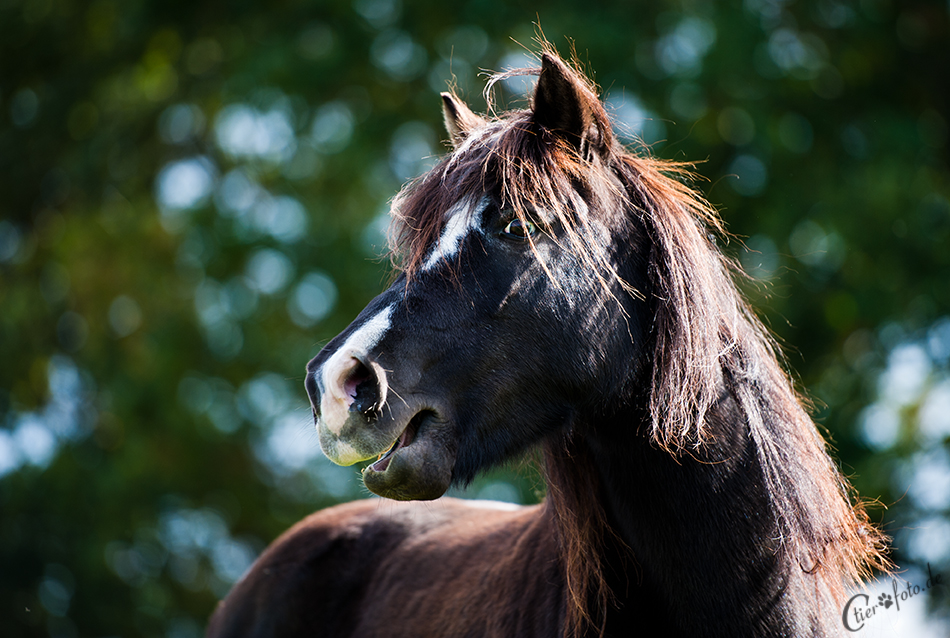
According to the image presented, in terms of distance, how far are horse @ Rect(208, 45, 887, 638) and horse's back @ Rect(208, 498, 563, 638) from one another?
60cm

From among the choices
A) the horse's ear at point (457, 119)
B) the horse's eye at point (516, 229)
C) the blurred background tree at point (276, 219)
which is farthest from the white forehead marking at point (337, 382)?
the blurred background tree at point (276, 219)

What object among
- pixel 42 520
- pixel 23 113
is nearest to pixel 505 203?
pixel 42 520

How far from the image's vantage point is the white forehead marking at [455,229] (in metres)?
2.40

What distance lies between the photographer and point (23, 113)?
13.1m

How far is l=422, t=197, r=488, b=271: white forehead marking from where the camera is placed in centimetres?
240

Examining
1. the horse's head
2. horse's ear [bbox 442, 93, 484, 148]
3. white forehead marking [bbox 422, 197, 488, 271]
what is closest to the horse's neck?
the horse's head

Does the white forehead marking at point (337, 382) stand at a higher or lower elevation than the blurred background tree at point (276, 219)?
higher

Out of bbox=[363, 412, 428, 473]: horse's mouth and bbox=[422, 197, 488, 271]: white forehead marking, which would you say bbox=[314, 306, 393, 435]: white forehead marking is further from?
bbox=[422, 197, 488, 271]: white forehead marking

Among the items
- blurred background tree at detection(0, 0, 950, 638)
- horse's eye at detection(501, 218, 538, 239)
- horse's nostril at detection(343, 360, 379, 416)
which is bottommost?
blurred background tree at detection(0, 0, 950, 638)

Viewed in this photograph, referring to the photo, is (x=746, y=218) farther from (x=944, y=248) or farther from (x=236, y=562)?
(x=236, y=562)

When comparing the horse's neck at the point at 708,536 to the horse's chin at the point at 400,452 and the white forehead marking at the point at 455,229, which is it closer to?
the horse's chin at the point at 400,452

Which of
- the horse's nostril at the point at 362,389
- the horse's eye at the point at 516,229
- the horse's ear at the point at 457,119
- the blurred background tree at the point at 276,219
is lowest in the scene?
the blurred background tree at the point at 276,219

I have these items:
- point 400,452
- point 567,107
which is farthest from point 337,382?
point 567,107

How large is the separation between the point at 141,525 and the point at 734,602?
11.1 m
